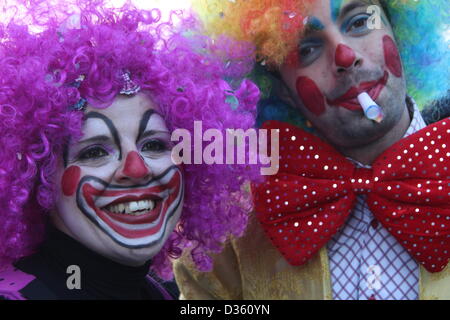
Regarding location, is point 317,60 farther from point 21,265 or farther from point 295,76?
point 21,265

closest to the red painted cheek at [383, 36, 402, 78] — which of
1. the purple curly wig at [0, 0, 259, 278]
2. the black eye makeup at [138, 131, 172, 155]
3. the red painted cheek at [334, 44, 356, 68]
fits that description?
the red painted cheek at [334, 44, 356, 68]

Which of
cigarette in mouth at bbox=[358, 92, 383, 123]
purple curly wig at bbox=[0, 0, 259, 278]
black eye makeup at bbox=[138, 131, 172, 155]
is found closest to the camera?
purple curly wig at bbox=[0, 0, 259, 278]

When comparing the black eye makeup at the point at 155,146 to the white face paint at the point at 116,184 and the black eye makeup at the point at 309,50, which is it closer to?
the white face paint at the point at 116,184

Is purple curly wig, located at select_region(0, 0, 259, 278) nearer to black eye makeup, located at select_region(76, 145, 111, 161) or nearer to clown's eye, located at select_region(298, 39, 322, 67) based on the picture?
black eye makeup, located at select_region(76, 145, 111, 161)

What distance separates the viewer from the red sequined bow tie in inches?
106

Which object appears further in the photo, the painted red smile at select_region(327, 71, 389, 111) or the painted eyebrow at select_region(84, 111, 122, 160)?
the painted red smile at select_region(327, 71, 389, 111)

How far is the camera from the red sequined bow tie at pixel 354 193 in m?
2.70

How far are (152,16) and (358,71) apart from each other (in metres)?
0.82

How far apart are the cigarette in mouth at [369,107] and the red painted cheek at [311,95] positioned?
0.17 m

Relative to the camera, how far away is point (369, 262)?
2.79 m

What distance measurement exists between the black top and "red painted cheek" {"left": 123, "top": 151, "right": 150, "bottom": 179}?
308 mm

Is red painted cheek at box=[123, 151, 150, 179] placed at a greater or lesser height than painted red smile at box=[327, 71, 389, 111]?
lesser

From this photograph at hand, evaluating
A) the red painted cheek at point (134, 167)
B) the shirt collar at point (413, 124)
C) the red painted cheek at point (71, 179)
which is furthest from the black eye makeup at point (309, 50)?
the red painted cheek at point (71, 179)

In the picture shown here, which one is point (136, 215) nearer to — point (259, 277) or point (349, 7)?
point (259, 277)
